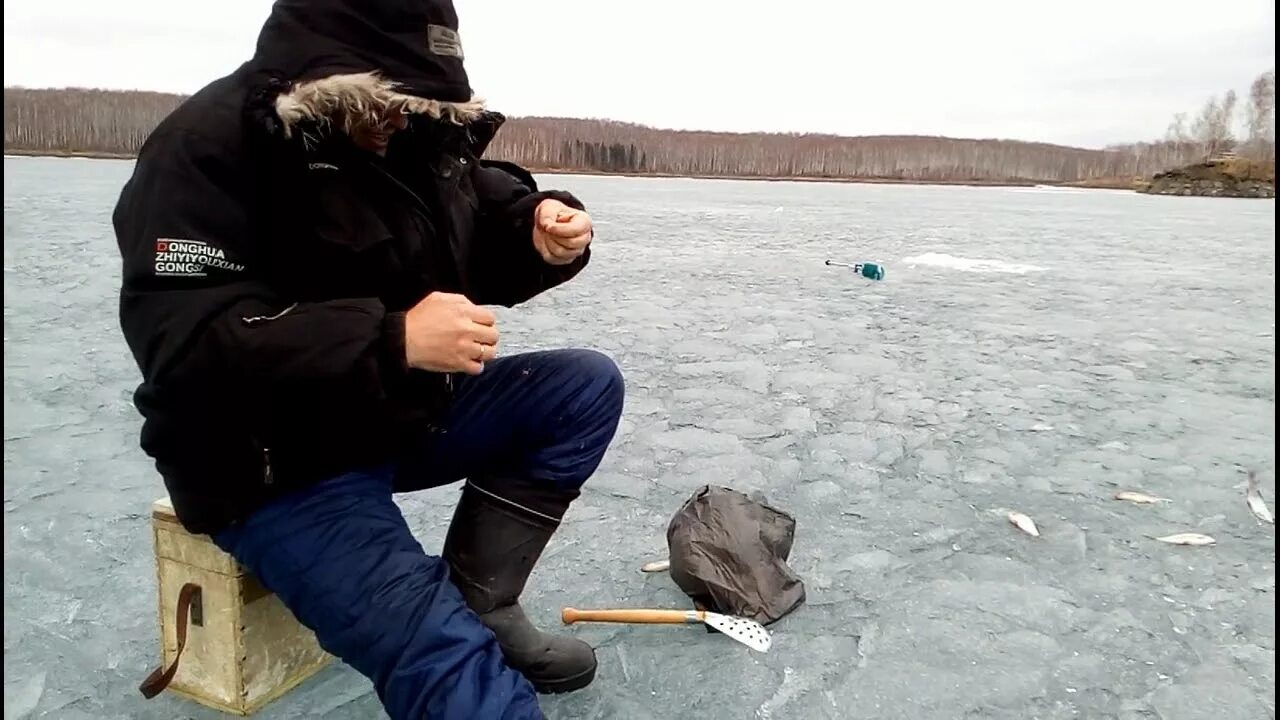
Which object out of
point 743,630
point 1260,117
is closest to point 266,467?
point 743,630

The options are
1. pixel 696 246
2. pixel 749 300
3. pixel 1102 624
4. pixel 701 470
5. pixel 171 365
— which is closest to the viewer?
pixel 171 365

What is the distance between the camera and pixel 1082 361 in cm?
475

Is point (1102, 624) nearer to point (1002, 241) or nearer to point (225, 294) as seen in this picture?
point (225, 294)

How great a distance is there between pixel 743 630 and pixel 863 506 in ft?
2.85

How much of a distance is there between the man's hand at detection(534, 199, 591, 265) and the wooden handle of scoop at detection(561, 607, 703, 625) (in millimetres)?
730

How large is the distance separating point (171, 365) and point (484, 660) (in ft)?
2.01

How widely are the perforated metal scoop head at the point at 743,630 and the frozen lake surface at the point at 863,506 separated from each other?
27 mm

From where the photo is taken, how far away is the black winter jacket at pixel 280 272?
1.33 meters

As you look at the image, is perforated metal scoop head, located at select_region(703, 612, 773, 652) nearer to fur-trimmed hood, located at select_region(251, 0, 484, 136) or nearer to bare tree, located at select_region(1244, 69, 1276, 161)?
fur-trimmed hood, located at select_region(251, 0, 484, 136)

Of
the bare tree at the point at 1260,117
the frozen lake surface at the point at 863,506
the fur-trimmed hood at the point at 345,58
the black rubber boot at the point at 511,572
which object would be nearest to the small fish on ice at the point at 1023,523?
the frozen lake surface at the point at 863,506

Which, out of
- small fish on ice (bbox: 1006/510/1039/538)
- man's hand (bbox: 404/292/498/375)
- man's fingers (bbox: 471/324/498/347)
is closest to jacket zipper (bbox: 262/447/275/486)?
man's hand (bbox: 404/292/498/375)

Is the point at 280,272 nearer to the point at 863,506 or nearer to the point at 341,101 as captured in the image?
the point at 341,101

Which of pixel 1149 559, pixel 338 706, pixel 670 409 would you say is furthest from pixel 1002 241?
pixel 338 706

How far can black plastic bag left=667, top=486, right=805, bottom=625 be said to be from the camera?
82.0 inches
